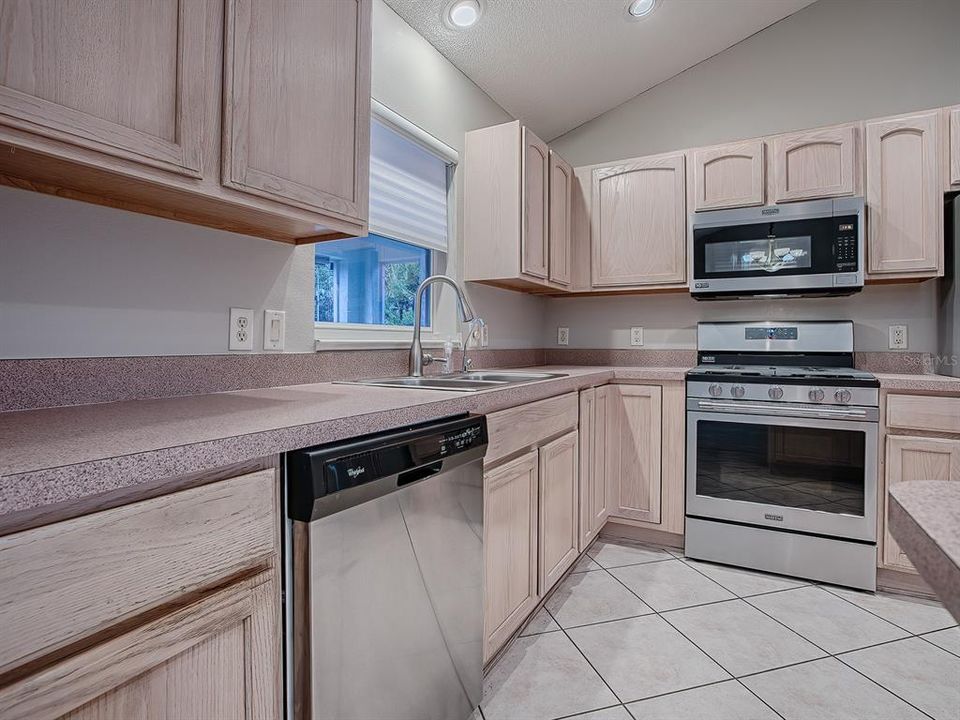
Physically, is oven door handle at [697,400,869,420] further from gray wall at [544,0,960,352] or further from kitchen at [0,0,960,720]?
gray wall at [544,0,960,352]

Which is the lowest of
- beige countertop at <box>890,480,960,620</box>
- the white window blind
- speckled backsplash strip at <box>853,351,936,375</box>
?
beige countertop at <box>890,480,960,620</box>

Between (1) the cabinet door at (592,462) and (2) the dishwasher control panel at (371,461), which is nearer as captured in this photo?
(2) the dishwasher control panel at (371,461)

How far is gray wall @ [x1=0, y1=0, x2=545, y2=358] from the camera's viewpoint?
1099 millimetres

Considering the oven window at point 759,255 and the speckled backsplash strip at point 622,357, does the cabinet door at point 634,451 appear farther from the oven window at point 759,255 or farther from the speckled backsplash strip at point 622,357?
the oven window at point 759,255

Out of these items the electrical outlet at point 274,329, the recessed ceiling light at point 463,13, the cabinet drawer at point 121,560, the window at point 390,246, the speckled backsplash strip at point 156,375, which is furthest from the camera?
the recessed ceiling light at point 463,13

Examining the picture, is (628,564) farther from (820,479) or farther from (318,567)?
(318,567)

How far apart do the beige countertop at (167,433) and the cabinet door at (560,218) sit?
1.58m

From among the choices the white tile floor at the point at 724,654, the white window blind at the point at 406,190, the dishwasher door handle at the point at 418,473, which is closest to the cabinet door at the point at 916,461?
the white tile floor at the point at 724,654

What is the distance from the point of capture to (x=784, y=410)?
238 cm

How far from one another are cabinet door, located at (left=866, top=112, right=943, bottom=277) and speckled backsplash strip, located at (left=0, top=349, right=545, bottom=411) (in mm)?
2424

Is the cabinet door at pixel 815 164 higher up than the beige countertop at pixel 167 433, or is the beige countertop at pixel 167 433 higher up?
the cabinet door at pixel 815 164

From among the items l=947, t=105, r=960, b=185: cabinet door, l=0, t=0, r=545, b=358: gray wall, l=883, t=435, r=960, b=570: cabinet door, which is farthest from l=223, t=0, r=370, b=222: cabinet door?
l=947, t=105, r=960, b=185: cabinet door

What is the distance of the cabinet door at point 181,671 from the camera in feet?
2.05

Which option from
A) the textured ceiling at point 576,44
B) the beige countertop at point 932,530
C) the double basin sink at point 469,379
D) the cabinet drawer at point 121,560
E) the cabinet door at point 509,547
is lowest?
the cabinet door at point 509,547
